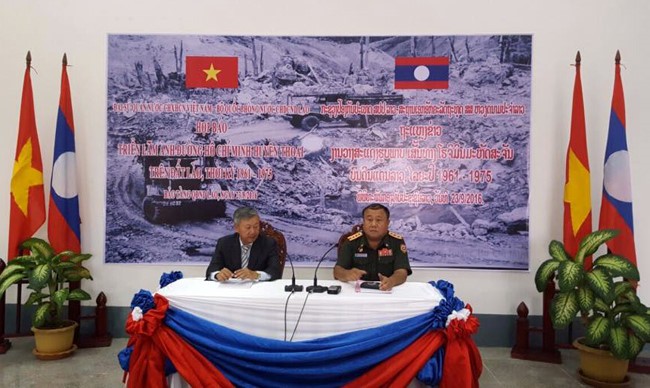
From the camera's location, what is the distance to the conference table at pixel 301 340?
2.49m

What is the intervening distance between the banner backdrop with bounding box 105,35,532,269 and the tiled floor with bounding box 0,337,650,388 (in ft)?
2.39

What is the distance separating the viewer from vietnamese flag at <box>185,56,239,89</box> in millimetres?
4172

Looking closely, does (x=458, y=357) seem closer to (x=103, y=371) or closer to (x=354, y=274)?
(x=354, y=274)

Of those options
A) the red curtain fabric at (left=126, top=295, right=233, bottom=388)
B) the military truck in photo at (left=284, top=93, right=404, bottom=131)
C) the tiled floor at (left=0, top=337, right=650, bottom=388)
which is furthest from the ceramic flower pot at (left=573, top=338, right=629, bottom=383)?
the red curtain fabric at (left=126, top=295, right=233, bottom=388)

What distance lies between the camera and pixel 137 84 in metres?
4.19

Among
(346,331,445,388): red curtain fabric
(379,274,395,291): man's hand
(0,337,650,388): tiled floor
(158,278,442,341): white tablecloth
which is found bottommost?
(0,337,650,388): tiled floor

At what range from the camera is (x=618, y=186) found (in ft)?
12.3

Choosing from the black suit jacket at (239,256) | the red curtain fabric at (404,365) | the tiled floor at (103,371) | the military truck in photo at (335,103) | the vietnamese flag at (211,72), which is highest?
the vietnamese flag at (211,72)

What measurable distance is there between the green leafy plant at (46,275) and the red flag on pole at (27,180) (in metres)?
0.20

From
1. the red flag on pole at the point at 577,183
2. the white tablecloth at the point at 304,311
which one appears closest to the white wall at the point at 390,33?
the red flag on pole at the point at 577,183

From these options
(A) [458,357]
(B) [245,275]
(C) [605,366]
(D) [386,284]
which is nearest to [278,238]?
(B) [245,275]

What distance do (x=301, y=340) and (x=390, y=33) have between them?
2592mm

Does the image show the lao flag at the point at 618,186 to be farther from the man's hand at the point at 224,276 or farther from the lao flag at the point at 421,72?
the man's hand at the point at 224,276

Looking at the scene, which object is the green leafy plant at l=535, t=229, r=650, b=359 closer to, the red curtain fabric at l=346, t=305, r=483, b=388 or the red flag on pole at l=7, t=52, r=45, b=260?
Result: the red curtain fabric at l=346, t=305, r=483, b=388
